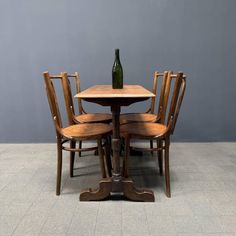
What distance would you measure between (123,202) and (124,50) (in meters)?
1.82

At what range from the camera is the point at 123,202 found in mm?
1800

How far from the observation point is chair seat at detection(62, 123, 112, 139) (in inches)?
72.2

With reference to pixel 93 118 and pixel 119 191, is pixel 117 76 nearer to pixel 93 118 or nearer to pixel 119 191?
pixel 93 118

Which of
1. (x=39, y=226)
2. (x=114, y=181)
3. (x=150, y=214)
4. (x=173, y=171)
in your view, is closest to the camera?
(x=39, y=226)

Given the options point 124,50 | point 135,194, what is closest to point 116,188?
point 135,194

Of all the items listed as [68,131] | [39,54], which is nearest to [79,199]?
[68,131]

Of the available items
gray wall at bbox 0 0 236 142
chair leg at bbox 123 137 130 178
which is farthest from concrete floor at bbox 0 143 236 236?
gray wall at bbox 0 0 236 142

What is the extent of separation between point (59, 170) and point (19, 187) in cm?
41

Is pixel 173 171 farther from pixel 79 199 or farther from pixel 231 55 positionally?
pixel 231 55

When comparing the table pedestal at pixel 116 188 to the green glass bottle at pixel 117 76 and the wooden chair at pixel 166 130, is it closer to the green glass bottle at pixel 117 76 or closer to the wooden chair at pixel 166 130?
the wooden chair at pixel 166 130

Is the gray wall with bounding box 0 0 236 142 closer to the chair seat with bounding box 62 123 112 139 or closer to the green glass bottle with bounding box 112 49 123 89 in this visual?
the green glass bottle with bounding box 112 49 123 89

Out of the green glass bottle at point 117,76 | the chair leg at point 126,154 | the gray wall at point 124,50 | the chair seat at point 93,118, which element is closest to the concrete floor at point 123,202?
the chair leg at point 126,154

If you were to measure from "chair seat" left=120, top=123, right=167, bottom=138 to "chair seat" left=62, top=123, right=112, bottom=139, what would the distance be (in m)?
0.14

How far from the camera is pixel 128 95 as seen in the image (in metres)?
1.58
